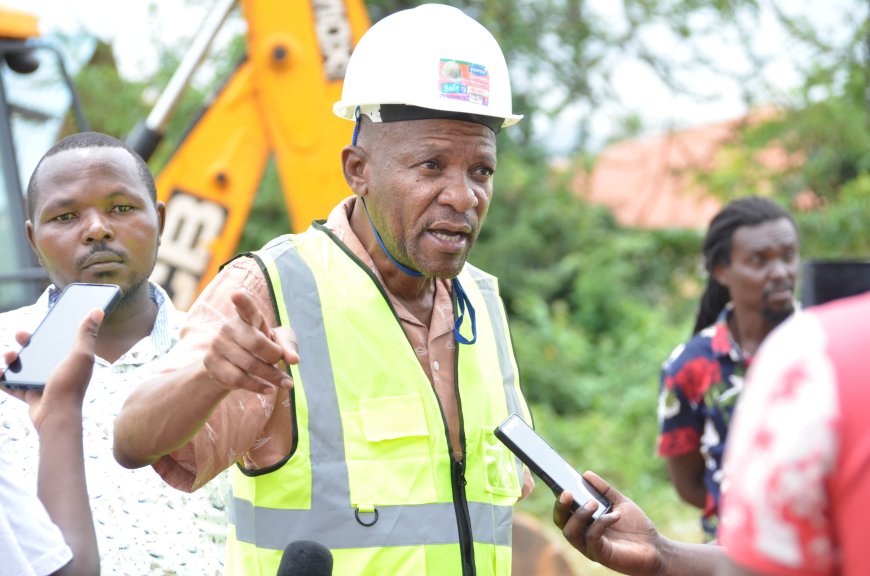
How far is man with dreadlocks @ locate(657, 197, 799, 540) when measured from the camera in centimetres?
461

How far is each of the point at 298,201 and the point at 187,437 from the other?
161 inches

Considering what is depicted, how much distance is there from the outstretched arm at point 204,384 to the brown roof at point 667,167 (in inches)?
383

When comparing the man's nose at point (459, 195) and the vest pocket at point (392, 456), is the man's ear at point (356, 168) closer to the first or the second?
the man's nose at point (459, 195)

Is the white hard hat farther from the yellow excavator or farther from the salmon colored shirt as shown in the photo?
the yellow excavator

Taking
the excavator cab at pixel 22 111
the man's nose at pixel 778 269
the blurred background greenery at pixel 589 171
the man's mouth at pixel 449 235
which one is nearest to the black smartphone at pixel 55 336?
the man's mouth at pixel 449 235

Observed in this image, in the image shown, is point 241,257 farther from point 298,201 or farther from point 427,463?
point 298,201

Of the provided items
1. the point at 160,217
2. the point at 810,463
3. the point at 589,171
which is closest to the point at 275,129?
the point at 160,217

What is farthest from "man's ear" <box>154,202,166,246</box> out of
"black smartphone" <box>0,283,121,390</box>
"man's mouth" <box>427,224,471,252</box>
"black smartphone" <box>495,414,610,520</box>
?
"black smartphone" <box>495,414,610,520</box>

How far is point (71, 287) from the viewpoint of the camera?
2678 millimetres

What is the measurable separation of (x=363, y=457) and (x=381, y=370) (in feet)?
0.70

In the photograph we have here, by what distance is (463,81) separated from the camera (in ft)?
9.12

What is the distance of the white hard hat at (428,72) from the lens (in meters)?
2.74

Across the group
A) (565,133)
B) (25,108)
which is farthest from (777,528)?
(565,133)

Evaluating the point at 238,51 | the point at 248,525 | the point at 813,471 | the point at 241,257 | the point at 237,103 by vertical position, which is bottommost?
the point at 248,525
